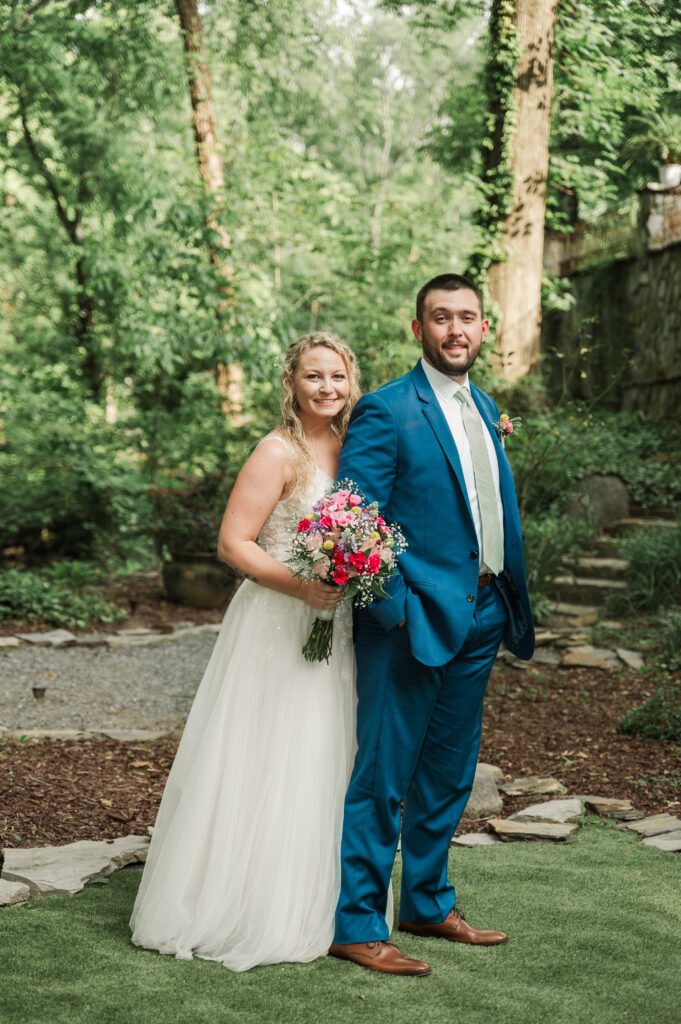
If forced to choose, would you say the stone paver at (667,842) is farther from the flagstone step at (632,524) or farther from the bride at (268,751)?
the flagstone step at (632,524)

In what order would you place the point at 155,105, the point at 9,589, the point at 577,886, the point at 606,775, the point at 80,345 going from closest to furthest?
1. the point at 577,886
2. the point at 606,775
3. the point at 9,589
4. the point at 155,105
5. the point at 80,345

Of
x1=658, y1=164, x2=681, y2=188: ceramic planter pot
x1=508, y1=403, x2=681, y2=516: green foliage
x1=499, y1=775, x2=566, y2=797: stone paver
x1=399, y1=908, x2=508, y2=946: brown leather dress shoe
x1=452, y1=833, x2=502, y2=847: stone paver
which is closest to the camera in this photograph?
x1=399, y1=908, x2=508, y2=946: brown leather dress shoe

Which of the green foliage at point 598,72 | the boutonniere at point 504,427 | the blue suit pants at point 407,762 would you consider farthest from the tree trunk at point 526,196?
the blue suit pants at point 407,762

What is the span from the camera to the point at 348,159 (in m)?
30.1

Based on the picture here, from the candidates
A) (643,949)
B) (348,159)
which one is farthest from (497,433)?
(348,159)

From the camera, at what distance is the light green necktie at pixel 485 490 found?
2977 mm

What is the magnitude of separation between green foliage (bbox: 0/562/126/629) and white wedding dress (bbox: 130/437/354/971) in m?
6.03

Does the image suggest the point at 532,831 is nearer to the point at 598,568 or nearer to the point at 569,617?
the point at 569,617

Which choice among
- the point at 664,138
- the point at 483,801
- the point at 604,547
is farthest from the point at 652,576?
the point at 664,138

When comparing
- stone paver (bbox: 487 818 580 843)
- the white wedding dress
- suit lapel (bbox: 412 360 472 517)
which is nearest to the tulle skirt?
the white wedding dress

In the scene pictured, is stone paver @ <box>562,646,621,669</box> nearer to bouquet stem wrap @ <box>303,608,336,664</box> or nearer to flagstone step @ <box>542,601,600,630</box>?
flagstone step @ <box>542,601,600,630</box>

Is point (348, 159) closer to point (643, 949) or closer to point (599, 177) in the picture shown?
point (599, 177)

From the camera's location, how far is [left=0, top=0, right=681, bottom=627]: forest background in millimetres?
9516

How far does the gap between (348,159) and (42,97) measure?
795 inches
